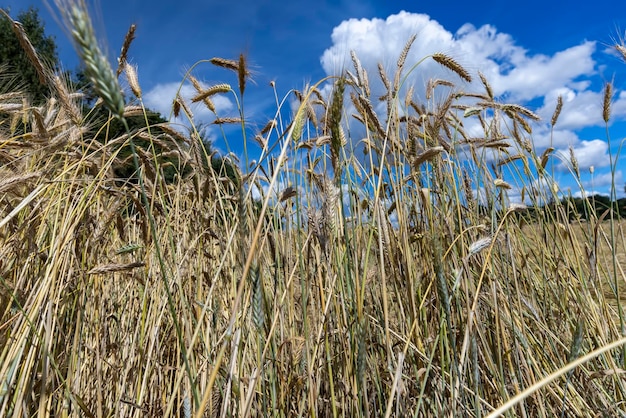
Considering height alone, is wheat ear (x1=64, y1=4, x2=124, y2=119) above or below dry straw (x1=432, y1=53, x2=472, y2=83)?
below

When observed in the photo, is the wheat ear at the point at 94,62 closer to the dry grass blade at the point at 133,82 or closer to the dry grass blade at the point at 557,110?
the dry grass blade at the point at 133,82

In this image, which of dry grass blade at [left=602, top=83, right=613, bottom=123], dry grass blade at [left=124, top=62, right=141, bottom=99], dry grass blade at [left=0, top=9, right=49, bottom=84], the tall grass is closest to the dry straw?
the tall grass

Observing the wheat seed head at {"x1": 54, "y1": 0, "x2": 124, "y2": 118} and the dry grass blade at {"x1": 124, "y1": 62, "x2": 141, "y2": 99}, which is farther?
the dry grass blade at {"x1": 124, "y1": 62, "x2": 141, "y2": 99}

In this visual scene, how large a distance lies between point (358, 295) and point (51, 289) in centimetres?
77

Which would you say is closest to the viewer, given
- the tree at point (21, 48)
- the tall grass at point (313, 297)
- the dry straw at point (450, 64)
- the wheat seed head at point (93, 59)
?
the wheat seed head at point (93, 59)

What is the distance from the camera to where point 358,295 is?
3.13ft

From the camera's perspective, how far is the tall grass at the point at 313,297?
3.52 feet

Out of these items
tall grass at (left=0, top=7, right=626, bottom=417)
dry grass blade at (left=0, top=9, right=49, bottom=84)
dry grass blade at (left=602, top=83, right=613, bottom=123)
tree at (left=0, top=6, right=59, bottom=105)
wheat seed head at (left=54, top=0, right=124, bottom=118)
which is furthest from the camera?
tree at (left=0, top=6, right=59, bottom=105)

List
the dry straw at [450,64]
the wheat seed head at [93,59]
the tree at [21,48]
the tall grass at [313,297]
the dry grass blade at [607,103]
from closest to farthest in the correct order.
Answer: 1. the wheat seed head at [93,59]
2. the tall grass at [313,297]
3. the dry straw at [450,64]
4. the dry grass blade at [607,103]
5. the tree at [21,48]

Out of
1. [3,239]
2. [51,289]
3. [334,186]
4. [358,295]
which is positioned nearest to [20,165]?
[3,239]

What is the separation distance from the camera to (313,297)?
1.48 meters

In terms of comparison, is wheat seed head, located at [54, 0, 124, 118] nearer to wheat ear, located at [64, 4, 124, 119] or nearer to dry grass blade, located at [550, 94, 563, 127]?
wheat ear, located at [64, 4, 124, 119]

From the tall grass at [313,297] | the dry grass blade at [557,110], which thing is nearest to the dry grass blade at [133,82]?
the tall grass at [313,297]

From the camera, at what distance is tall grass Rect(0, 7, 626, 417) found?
1.07 m
